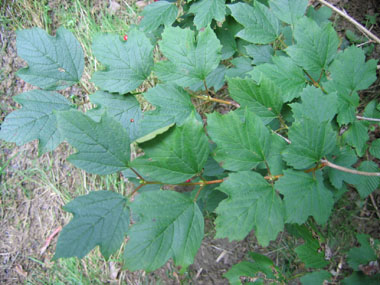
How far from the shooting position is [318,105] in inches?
39.6

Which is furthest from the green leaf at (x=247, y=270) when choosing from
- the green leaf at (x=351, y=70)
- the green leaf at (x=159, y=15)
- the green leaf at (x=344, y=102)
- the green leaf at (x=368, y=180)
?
the green leaf at (x=159, y=15)

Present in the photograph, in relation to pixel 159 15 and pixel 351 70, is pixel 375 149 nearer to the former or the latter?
pixel 351 70

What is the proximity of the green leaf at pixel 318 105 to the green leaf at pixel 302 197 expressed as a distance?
0.22 metres

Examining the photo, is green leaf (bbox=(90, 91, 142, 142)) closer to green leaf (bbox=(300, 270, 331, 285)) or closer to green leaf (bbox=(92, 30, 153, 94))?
green leaf (bbox=(92, 30, 153, 94))

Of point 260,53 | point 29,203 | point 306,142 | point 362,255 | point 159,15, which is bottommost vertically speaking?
point 29,203

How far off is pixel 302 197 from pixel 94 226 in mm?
650

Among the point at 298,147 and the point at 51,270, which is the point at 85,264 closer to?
the point at 51,270

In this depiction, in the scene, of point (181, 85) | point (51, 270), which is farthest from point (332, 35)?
point (51, 270)

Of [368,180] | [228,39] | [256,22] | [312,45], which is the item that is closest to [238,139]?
[312,45]

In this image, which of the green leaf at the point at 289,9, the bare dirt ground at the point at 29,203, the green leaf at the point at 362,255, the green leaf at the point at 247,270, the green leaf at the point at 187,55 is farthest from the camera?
the bare dirt ground at the point at 29,203

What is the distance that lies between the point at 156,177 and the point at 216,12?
0.84m

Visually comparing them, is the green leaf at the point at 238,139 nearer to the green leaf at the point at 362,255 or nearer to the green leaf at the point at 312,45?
the green leaf at the point at 312,45

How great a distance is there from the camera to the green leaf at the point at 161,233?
80 centimetres

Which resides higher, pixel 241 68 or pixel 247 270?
pixel 241 68
